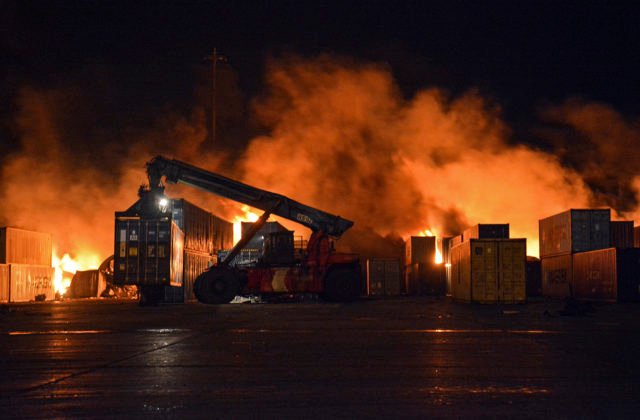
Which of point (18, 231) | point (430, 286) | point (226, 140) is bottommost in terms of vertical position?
point (430, 286)

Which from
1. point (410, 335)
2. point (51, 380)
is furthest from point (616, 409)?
point (410, 335)

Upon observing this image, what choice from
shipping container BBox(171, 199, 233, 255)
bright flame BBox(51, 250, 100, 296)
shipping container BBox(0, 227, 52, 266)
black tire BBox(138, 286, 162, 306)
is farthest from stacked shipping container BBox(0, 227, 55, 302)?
black tire BBox(138, 286, 162, 306)

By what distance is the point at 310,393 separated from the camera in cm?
724

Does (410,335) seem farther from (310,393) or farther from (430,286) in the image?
(430,286)

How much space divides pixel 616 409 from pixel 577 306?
54.8 ft

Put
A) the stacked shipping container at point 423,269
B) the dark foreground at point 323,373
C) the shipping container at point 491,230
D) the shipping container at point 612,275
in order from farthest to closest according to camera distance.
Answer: the stacked shipping container at point 423,269 → the shipping container at point 491,230 → the shipping container at point 612,275 → the dark foreground at point 323,373

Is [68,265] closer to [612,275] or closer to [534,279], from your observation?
[534,279]

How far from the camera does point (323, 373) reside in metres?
8.71

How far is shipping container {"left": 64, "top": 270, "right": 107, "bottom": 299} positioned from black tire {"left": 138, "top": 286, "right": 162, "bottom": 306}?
20.3m

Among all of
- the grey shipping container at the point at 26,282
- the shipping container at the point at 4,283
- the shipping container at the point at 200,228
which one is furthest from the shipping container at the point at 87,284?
the shipping container at the point at 4,283

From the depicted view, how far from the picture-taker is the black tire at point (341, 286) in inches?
1364

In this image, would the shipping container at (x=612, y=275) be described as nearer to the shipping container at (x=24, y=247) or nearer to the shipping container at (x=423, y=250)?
the shipping container at (x=423, y=250)

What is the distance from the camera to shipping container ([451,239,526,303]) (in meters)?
32.8

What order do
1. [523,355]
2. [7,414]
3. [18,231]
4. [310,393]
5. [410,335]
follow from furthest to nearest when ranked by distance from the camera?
1. [18,231]
2. [410,335]
3. [523,355]
4. [310,393]
5. [7,414]
